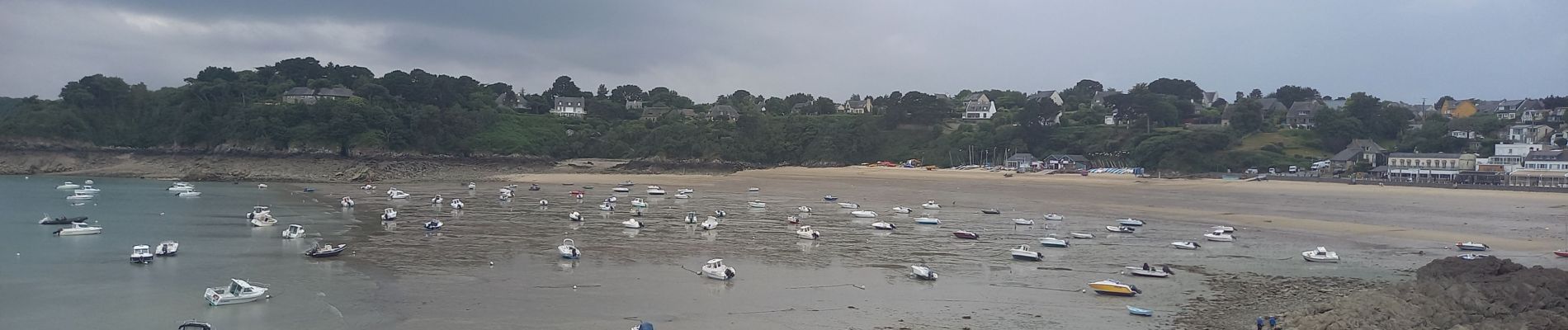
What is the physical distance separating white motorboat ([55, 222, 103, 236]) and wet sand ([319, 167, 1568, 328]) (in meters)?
9.12

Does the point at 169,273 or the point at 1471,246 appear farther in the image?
the point at 1471,246

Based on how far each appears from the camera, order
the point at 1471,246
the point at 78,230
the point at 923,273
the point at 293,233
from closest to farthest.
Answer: the point at 923,273 < the point at 1471,246 < the point at 293,233 < the point at 78,230

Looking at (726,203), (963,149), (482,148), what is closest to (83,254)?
(726,203)

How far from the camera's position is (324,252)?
2734 centimetres

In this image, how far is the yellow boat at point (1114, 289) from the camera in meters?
22.0

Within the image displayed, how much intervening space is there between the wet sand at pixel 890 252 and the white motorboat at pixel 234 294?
2.71 meters

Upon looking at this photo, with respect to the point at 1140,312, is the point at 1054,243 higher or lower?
higher

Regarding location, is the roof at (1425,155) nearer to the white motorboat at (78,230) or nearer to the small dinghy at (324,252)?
the small dinghy at (324,252)

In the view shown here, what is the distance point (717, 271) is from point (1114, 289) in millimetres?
10003

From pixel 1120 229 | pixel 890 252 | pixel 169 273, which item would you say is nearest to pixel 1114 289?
pixel 890 252

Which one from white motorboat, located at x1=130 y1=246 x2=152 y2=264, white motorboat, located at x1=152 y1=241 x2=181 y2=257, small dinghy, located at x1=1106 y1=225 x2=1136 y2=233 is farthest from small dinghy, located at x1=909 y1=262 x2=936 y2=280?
white motorboat, located at x1=152 y1=241 x2=181 y2=257

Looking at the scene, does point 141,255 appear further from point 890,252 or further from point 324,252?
point 890,252

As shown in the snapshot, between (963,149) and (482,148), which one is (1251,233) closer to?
(963,149)

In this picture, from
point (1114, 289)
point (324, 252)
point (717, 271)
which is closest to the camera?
point (1114, 289)
